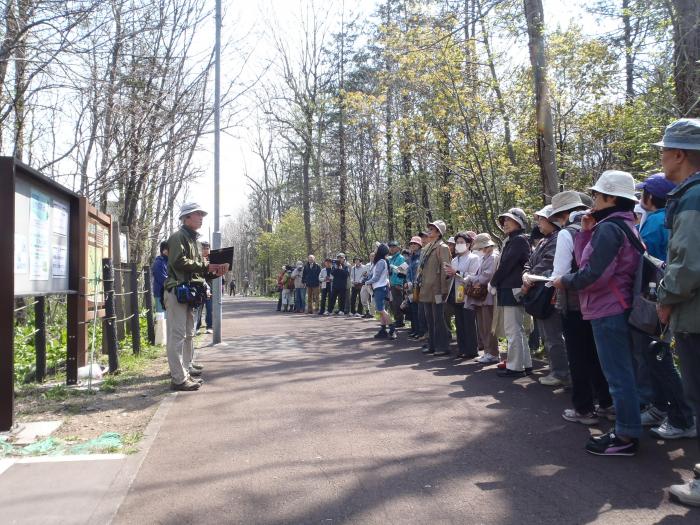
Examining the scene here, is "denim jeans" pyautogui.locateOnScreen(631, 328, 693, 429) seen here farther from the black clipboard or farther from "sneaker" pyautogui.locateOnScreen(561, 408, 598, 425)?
the black clipboard

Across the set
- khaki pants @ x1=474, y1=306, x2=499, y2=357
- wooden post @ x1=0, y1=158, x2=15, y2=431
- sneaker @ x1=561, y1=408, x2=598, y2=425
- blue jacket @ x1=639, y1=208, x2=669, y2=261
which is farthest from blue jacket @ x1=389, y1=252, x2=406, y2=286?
wooden post @ x1=0, y1=158, x2=15, y2=431

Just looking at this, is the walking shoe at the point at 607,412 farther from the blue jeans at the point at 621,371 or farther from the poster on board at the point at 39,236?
the poster on board at the point at 39,236

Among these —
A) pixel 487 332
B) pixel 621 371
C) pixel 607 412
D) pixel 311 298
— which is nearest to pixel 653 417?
pixel 607 412

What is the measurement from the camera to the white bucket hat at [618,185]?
4.44m

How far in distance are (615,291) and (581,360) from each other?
107 centimetres

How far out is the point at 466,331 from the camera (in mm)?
9328

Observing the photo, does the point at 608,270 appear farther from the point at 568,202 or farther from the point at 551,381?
the point at 551,381

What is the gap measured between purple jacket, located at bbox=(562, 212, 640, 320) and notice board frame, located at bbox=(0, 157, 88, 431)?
193 inches

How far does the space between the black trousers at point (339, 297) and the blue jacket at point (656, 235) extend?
16.1 m

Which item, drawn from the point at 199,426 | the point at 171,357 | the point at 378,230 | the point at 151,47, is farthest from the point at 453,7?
the point at 378,230

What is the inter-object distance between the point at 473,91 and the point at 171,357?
10.4 metres

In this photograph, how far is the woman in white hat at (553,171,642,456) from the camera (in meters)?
4.40

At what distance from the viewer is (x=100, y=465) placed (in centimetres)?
445

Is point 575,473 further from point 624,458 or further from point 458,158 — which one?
point 458,158
